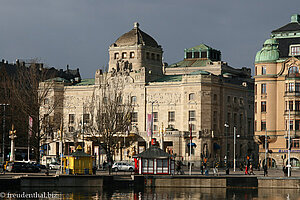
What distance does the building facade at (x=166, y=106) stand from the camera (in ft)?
549

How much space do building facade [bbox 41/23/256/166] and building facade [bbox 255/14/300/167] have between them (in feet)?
57.7

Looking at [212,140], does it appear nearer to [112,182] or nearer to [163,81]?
[163,81]

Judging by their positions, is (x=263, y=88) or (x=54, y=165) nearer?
(x=54, y=165)

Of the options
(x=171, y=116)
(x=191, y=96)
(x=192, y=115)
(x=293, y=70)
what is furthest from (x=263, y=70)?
(x=171, y=116)

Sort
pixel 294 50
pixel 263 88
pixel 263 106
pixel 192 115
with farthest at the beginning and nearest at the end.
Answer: pixel 192 115 < pixel 294 50 < pixel 263 88 < pixel 263 106

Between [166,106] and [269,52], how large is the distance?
31600mm

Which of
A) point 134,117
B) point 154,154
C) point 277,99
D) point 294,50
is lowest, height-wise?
point 154,154

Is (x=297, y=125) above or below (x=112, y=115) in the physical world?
below

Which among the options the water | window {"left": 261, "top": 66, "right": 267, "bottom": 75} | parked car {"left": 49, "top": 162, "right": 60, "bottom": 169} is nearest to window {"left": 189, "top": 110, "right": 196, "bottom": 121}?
window {"left": 261, "top": 66, "right": 267, "bottom": 75}

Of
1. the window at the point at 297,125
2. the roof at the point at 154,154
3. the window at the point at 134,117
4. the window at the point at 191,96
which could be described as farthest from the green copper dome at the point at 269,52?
the roof at the point at 154,154

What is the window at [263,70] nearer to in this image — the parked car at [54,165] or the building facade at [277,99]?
the building facade at [277,99]

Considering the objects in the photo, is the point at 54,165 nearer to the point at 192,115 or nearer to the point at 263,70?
the point at 192,115

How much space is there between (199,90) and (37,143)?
1649 inches

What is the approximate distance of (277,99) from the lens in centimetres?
14900
